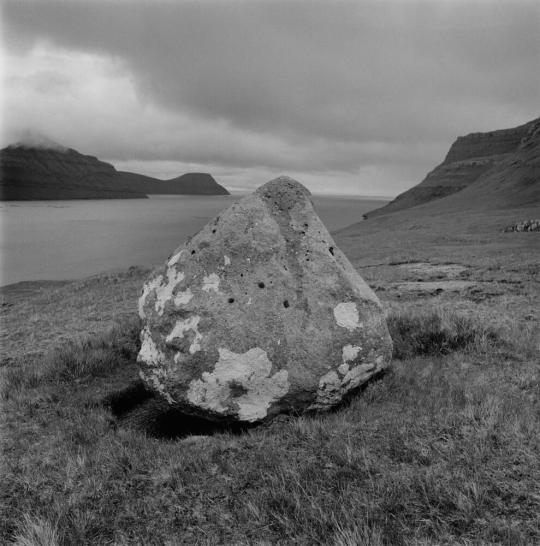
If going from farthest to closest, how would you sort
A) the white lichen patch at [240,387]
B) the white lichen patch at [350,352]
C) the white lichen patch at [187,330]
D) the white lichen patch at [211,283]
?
the white lichen patch at [211,283] < the white lichen patch at [350,352] < the white lichen patch at [187,330] < the white lichen patch at [240,387]

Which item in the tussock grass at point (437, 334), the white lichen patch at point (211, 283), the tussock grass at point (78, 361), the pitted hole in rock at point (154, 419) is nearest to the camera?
the pitted hole in rock at point (154, 419)

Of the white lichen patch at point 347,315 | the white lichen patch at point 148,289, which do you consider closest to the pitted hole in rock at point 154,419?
the white lichen patch at point 148,289

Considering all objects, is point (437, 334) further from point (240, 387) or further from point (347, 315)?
point (240, 387)

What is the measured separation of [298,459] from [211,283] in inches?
117

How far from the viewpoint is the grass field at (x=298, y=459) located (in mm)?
3594

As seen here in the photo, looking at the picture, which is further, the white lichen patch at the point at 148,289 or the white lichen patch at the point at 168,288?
the white lichen patch at the point at 148,289

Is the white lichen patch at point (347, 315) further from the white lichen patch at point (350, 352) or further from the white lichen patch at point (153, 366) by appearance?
the white lichen patch at point (153, 366)

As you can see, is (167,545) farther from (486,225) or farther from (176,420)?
(486,225)

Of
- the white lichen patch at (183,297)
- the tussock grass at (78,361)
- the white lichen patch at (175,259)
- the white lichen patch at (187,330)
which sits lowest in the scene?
the tussock grass at (78,361)

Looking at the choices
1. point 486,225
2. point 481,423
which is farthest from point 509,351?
point 486,225

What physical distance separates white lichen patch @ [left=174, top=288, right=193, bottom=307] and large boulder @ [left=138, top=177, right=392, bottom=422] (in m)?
0.02

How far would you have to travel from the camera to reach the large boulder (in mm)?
6090

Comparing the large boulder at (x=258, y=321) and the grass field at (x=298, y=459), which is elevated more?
the large boulder at (x=258, y=321)

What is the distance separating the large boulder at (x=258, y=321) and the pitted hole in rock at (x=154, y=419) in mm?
352
